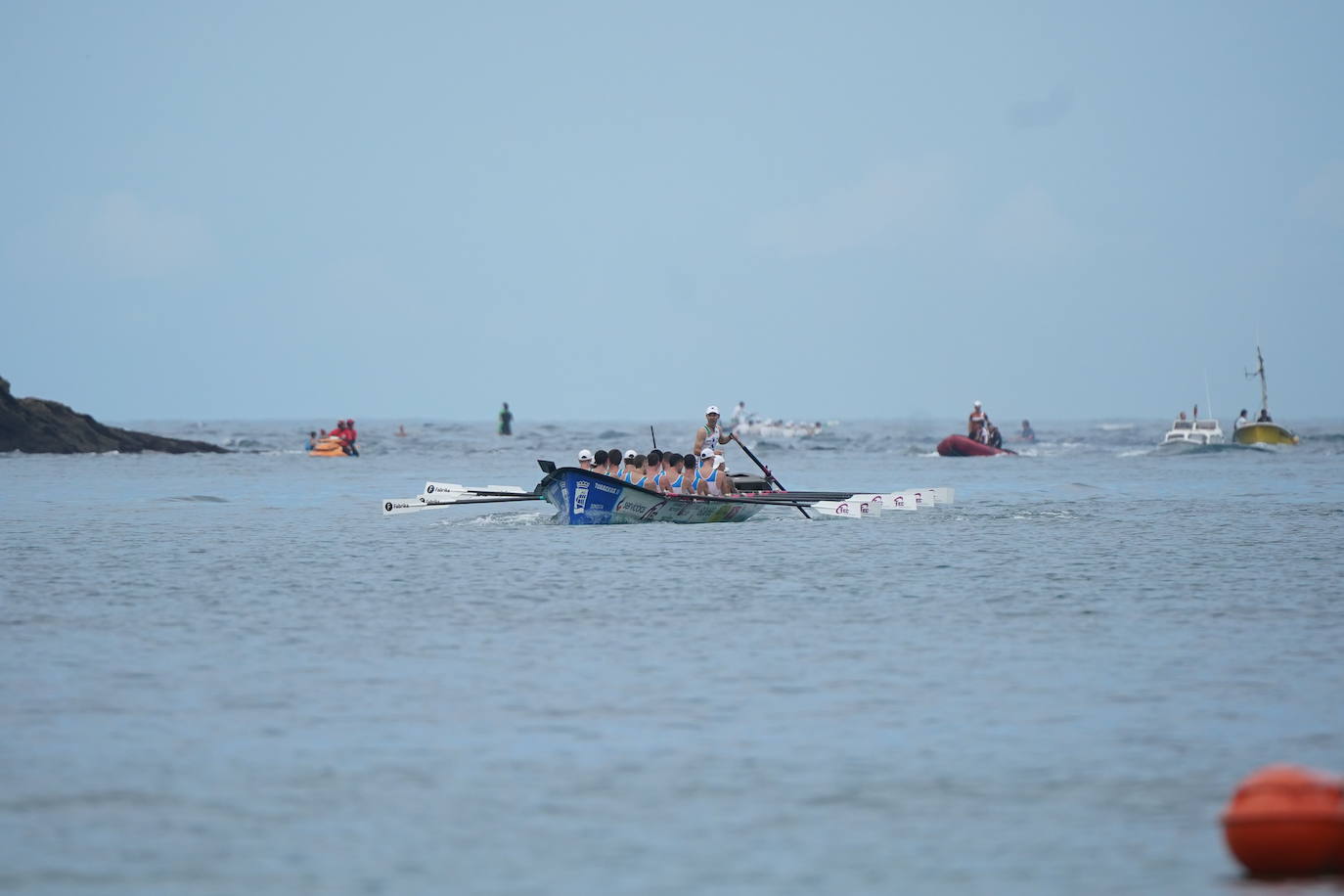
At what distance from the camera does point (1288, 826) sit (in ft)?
27.5

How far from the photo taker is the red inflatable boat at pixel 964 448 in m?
77.8

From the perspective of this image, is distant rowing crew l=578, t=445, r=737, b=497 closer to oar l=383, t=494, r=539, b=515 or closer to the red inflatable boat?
oar l=383, t=494, r=539, b=515

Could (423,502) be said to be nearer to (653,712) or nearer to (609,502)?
Answer: (609,502)

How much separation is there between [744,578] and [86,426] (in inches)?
2683

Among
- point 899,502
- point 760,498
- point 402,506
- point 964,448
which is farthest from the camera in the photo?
point 964,448

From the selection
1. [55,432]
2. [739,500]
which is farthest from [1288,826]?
[55,432]

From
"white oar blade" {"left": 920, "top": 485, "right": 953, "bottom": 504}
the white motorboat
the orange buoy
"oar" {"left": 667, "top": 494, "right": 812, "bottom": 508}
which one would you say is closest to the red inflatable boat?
the white motorboat

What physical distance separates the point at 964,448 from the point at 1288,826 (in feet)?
231

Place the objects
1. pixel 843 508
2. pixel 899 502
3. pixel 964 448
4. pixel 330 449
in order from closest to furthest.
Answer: pixel 843 508 < pixel 899 502 < pixel 964 448 < pixel 330 449

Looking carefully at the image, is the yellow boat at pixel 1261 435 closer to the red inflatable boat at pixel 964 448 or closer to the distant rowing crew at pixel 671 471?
the red inflatable boat at pixel 964 448

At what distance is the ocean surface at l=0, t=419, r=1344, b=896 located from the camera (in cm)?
898

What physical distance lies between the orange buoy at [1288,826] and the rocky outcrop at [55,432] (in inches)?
3049

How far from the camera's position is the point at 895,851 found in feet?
29.7

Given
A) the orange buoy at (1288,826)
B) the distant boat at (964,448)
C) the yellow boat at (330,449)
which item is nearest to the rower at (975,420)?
the distant boat at (964,448)
